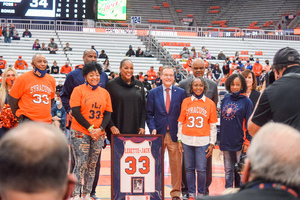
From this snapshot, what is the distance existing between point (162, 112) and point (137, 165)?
0.85m

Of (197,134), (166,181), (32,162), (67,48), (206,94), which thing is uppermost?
(67,48)

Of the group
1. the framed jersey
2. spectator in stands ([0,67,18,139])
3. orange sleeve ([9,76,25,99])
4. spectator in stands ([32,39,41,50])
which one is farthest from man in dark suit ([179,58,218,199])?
spectator in stands ([32,39,41,50])

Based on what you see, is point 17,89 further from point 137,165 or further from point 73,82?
point 137,165

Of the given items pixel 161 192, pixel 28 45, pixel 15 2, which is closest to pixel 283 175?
pixel 161 192

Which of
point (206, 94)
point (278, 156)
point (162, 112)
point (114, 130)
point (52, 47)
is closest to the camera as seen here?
point (278, 156)

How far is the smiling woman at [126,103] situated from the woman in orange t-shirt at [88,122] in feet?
0.70

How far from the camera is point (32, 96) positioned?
5.19m

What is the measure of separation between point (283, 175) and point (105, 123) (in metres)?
3.93

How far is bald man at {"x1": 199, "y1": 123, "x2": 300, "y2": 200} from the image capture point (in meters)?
1.39

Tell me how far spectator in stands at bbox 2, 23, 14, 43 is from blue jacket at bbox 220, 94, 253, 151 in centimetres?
2039

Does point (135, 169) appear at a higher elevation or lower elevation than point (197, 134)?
lower

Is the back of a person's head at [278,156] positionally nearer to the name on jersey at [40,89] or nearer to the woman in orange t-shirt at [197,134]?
the woman in orange t-shirt at [197,134]

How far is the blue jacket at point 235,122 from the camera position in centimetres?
553

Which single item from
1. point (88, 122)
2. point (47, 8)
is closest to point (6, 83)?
point (88, 122)
